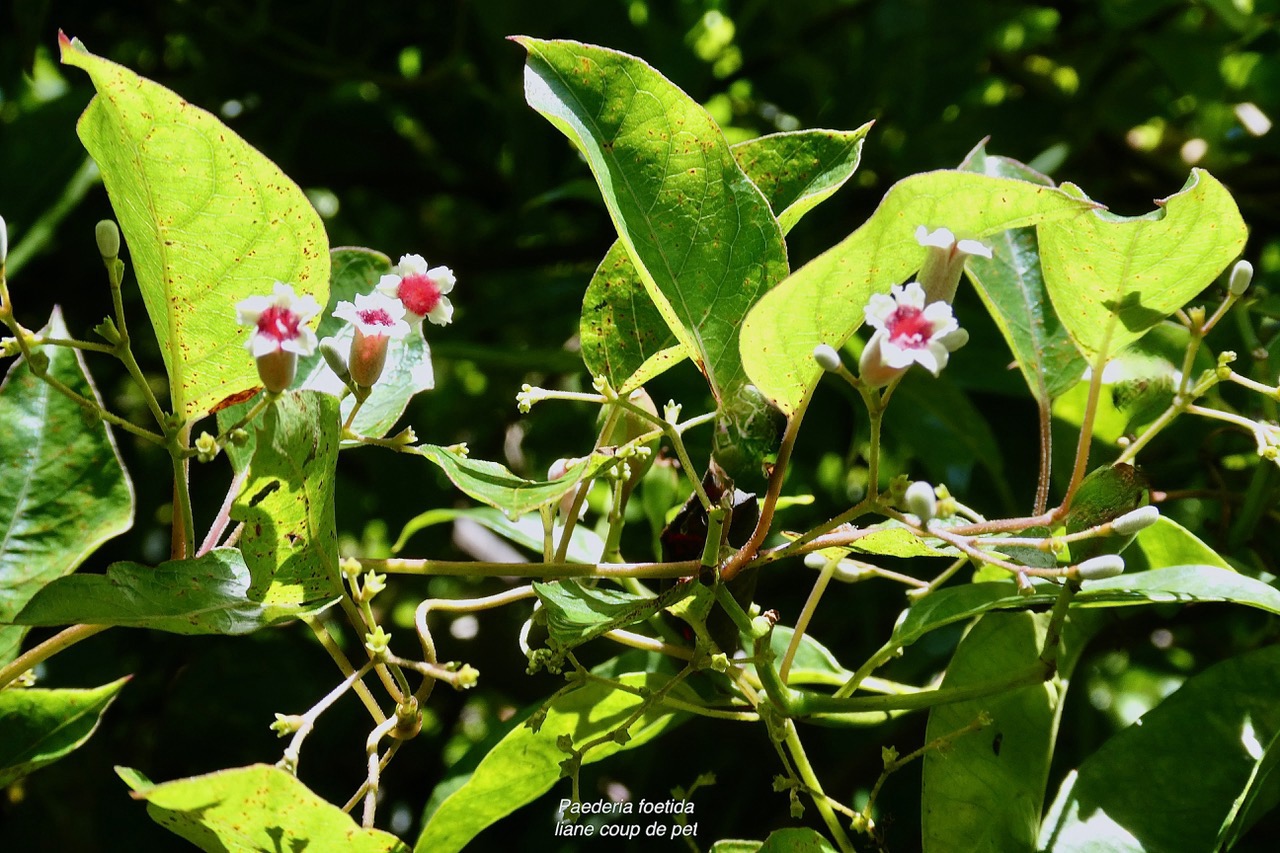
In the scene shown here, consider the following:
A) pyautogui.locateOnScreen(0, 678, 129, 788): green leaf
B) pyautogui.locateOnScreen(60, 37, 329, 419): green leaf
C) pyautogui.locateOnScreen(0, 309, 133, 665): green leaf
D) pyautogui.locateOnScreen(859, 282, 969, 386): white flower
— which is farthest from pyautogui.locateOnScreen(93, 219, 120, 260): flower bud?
pyautogui.locateOnScreen(859, 282, 969, 386): white flower

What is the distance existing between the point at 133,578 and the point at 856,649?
42.2 inches

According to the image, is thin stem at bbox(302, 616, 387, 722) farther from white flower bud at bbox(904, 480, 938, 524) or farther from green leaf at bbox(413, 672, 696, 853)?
white flower bud at bbox(904, 480, 938, 524)

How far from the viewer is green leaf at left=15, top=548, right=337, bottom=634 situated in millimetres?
591

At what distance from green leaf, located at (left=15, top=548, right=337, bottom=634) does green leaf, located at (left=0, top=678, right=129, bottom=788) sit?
0.21 m

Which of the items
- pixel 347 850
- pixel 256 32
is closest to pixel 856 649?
pixel 347 850

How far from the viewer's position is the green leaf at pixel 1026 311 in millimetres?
862

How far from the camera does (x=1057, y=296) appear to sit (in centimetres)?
77

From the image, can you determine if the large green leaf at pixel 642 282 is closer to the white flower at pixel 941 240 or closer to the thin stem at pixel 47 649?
the white flower at pixel 941 240

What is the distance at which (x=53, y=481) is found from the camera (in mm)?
869

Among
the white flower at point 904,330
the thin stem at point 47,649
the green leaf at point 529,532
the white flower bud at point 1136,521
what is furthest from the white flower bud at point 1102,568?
the thin stem at point 47,649

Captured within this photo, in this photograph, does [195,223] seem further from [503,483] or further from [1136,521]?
[1136,521]

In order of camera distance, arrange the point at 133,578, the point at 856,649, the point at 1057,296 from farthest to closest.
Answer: the point at 856,649, the point at 1057,296, the point at 133,578

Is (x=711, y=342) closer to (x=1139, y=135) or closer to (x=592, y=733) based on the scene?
(x=592, y=733)

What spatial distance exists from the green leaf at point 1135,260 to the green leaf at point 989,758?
217mm
